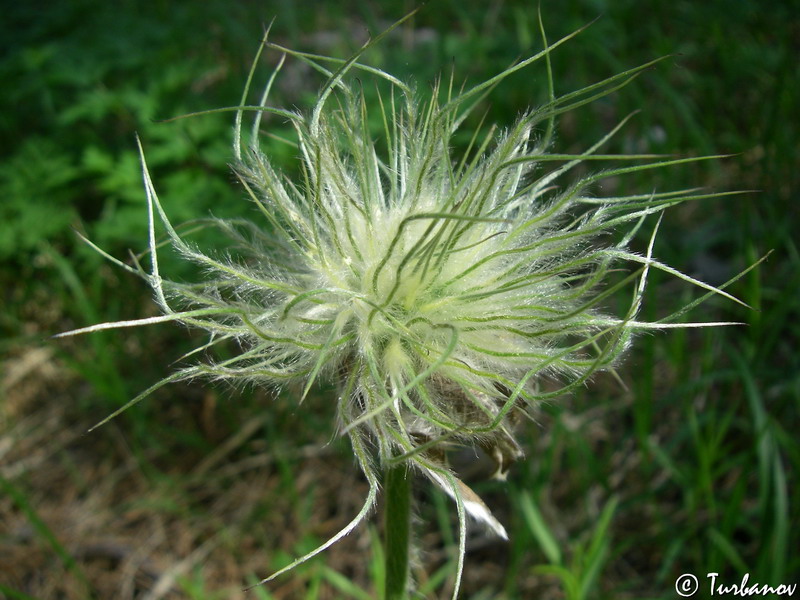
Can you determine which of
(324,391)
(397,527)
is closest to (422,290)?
(397,527)

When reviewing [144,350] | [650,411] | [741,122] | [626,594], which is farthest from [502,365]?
[741,122]

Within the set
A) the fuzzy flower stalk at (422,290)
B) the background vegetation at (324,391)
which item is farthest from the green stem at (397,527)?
the background vegetation at (324,391)

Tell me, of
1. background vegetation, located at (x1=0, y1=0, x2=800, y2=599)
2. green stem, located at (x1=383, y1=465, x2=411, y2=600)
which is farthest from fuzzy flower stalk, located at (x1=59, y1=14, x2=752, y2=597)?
background vegetation, located at (x1=0, y1=0, x2=800, y2=599)

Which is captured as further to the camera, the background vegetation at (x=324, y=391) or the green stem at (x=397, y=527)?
the background vegetation at (x=324, y=391)

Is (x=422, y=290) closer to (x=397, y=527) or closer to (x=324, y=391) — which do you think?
(x=397, y=527)

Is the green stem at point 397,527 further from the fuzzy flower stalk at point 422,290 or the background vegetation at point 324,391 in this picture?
the background vegetation at point 324,391

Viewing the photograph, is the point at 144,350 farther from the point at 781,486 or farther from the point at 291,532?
the point at 781,486

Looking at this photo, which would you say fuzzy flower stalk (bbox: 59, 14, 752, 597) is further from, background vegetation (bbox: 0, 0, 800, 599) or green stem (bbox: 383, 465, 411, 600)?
background vegetation (bbox: 0, 0, 800, 599)
